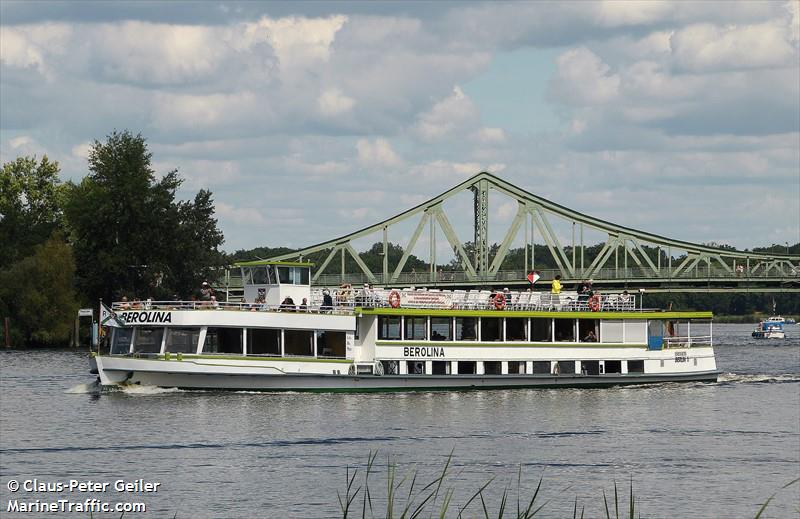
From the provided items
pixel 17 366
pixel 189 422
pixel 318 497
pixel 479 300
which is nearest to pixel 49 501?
pixel 318 497

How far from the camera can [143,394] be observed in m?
48.3

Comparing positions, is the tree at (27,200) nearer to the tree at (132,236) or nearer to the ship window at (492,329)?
the tree at (132,236)

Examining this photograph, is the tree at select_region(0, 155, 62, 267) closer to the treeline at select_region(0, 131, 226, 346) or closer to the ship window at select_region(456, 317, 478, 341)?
the treeline at select_region(0, 131, 226, 346)

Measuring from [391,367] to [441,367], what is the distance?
7.00 feet

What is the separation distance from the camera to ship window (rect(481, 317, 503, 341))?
5462 cm

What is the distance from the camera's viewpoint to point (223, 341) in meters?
49.6

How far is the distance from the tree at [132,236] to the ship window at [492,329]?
151 feet

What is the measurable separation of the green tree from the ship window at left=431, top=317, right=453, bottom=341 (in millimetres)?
47253

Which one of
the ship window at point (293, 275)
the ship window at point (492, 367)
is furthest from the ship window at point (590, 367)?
the ship window at point (293, 275)

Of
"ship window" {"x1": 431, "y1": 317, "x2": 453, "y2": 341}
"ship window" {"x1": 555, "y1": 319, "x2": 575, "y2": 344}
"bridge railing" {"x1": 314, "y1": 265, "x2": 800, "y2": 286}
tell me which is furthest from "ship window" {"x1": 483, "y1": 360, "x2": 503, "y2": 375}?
"bridge railing" {"x1": 314, "y1": 265, "x2": 800, "y2": 286}

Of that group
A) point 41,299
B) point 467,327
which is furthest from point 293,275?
point 41,299

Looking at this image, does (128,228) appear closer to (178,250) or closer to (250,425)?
(178,250)

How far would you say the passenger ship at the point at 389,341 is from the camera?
1927 inches

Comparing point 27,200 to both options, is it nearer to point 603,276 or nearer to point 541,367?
point 603,276
